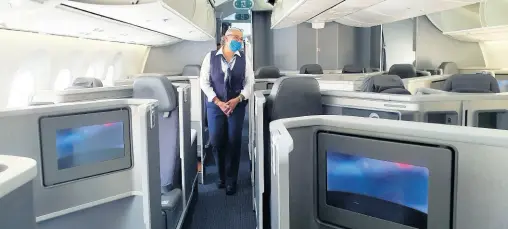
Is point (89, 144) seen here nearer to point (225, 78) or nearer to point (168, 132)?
point (168, 132)

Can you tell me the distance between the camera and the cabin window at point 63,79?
6.71m

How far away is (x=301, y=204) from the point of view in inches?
85.7

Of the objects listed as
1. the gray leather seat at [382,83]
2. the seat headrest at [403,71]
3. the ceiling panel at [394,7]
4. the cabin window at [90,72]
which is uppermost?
the ceiling panel at [394,7]

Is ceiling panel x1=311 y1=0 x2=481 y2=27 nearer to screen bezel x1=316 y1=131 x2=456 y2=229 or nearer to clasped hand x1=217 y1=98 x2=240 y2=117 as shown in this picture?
clasped hand x1=217 y1=98 x2=240 y2=117

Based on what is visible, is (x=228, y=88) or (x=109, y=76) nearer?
(x=228, y=88)

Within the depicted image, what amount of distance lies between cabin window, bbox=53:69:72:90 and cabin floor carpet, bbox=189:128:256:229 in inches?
92.4

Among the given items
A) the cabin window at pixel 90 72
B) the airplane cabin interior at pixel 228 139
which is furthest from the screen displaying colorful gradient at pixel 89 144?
the cabin window at pixel 90 72

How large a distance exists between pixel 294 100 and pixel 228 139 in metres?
2.08

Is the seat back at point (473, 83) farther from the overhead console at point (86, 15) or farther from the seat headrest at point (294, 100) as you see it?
the overhead console at point (86, 15)

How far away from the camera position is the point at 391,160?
182 cm

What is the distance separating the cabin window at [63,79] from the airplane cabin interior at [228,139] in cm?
3

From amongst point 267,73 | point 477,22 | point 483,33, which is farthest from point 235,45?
point 477,22

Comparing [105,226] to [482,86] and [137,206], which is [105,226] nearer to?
[137,206]

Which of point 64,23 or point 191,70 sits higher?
point 64,23
